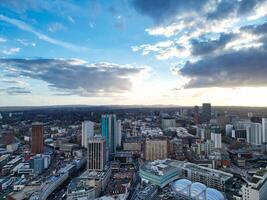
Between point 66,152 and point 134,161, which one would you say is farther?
point 66,152

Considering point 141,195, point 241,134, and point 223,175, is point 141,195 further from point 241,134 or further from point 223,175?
point 241,134

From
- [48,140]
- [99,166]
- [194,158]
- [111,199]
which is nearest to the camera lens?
[111,199]

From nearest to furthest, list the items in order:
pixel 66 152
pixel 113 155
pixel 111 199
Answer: pixel 111 199 < pixel 113 155 < pixel 66 152

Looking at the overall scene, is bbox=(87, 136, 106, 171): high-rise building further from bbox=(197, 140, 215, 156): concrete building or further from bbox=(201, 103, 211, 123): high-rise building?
bbox=(201, 103, 211, 123): high-rise building

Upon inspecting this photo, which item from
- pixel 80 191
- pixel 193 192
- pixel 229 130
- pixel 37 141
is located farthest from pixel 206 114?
pixel 80 191

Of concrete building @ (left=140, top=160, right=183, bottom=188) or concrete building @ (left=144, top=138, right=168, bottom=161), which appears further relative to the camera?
concrete building @ (left=144, top=138, right=168, bottom=161)

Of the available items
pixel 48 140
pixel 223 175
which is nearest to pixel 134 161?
pixel 223 175

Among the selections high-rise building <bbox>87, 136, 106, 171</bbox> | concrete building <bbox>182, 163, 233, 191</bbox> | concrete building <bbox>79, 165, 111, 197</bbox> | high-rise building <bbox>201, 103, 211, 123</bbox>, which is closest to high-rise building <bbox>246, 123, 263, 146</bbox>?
concrete building <bbox>182, 163, 233, 191</bbox>

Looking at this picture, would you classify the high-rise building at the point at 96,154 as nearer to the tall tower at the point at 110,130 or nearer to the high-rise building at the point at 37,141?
the tall tower at the point at 110,130
